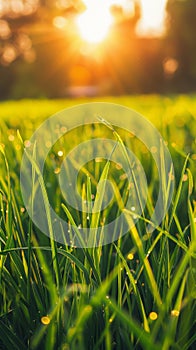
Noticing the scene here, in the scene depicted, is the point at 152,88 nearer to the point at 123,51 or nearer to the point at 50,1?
the point at 123,51

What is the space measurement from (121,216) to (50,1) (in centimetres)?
3003

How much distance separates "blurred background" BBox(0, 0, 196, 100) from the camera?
2530 centimetres

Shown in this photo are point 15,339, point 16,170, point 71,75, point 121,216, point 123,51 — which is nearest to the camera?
point 15,339

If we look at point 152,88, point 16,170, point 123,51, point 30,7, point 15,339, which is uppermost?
point 30,7

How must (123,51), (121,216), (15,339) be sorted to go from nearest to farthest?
(15,339) < (121,216) < (123,51)

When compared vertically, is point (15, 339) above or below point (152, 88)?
below

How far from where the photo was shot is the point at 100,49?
2608 cm

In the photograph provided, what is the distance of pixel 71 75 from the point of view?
27891 mm

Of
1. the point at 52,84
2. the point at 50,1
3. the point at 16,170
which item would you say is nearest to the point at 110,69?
the point at 52,84

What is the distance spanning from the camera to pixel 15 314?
644 millimetres

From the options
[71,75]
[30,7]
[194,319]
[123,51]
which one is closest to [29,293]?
[194,319]

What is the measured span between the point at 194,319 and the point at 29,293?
0.70ft

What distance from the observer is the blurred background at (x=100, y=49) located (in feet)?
83.0

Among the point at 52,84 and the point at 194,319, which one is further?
the point at 52,84
